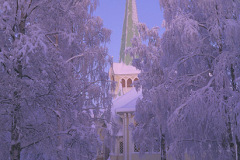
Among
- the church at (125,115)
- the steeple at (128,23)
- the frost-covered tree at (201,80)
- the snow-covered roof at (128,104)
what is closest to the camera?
the frost-covered tree at (201,80)

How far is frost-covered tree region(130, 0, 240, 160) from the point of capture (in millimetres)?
Answer: 7109

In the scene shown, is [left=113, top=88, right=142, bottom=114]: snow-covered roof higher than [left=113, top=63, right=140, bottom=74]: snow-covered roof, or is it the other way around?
[left=113, top=63, right=140, bottom=74]: snow-covered roof

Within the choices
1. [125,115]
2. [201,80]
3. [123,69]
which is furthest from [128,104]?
[123,69]

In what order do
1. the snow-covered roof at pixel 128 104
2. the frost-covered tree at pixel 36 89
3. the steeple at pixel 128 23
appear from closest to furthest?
the frost-covered tree at pixel 36 89 → the snow-covered roof at pixel 128 104 → the steeple at pixel 128 23

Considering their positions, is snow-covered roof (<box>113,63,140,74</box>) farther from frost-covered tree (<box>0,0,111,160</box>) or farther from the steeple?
frost-covered tree (<box>0,0,111,160</box>)

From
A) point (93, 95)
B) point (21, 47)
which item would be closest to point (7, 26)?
point (21, 47)

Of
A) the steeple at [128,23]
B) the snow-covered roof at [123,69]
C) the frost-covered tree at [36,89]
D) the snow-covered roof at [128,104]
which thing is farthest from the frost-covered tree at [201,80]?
the steeple at [128,23]

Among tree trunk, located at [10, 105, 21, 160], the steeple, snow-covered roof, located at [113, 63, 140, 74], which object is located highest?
the steeple

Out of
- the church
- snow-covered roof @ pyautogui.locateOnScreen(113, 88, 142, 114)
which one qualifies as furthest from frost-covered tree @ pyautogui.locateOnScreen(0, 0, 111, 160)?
snow-covered roof @ pyautogui.locateOnScreen(113, 88, 142, 114)

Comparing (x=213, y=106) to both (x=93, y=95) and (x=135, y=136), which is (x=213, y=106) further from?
(x=135, y=136)

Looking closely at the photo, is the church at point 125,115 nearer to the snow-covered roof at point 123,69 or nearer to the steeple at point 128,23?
the snow-covered roof at point 123,69

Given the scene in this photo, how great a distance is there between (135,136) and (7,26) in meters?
9.13

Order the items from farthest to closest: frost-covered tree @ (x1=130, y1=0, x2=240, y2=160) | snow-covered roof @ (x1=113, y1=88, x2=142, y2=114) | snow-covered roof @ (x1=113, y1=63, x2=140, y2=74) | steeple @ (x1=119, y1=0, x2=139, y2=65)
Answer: steeple @ (x1=119, y1=0, x2=139, y2=65) < snow-covered roof @ (x1=113, y1=63, x2=140, y2=74) < snow-covered roof @ (x1=113, y1=88, x2=142, y2=114) < frost-covered tree @ (x1=130, y1=0, x2=240, y2=160)

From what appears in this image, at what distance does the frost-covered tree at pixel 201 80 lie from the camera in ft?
23.3
